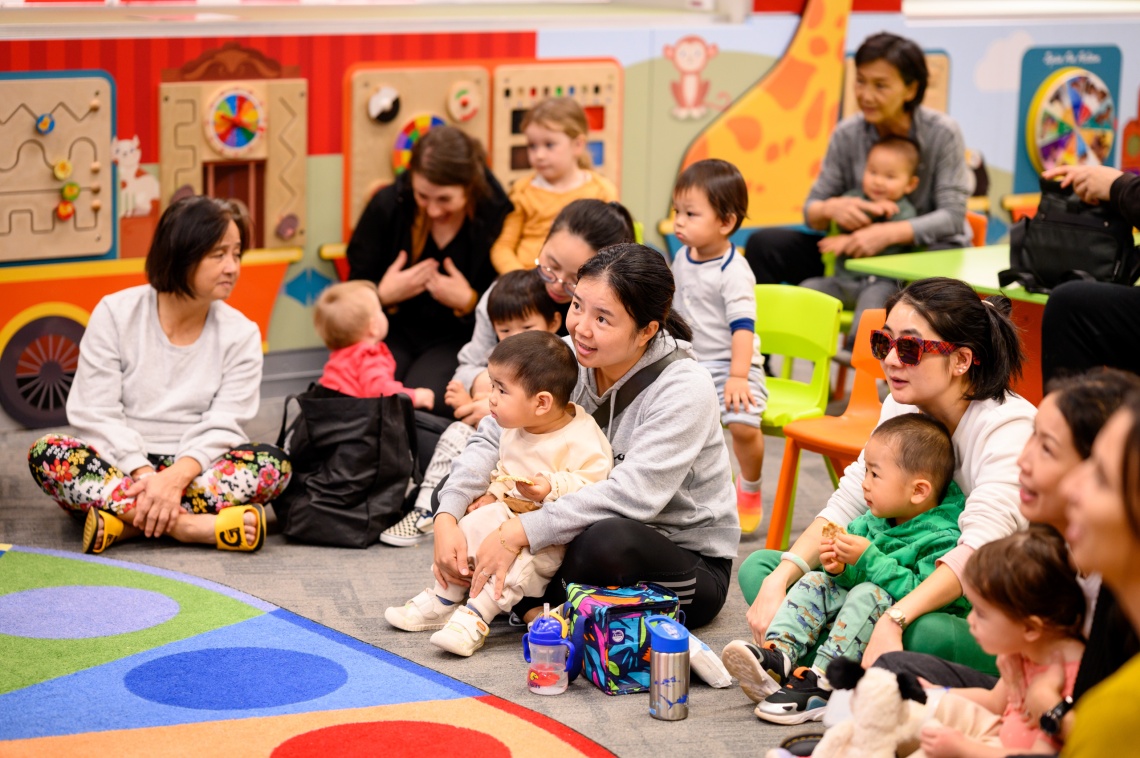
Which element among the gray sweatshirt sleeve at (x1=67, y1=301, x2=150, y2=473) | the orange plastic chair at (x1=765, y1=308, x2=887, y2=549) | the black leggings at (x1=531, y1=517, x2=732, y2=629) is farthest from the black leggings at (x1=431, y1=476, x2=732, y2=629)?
the gray sweatshirt sleeve at (x1=67, y1=301, x2=150, y2=473)

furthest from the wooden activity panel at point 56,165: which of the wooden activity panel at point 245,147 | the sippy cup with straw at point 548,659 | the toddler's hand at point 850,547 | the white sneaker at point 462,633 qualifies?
the toddler's hand at point 850,547

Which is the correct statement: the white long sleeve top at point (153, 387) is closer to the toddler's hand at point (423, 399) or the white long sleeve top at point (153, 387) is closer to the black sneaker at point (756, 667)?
the toddler's hand at point (423, 399)

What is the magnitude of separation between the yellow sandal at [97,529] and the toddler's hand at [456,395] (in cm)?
97

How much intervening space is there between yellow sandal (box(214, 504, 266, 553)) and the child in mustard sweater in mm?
1298

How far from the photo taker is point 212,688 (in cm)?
277

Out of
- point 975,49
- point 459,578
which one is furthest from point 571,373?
point 975,49

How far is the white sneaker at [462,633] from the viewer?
→ 294cm

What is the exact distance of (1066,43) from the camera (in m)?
6.66

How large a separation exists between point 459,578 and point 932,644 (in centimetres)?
107

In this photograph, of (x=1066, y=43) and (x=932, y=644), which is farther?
(x=1066, y=43)

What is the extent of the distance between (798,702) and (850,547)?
1.03 feet

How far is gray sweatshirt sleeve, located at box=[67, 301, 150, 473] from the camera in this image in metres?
3.69

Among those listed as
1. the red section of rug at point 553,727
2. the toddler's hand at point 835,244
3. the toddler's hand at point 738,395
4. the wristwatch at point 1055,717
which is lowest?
the red section of rug at point 553,727

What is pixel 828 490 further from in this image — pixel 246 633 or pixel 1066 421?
pixel 1066 421
